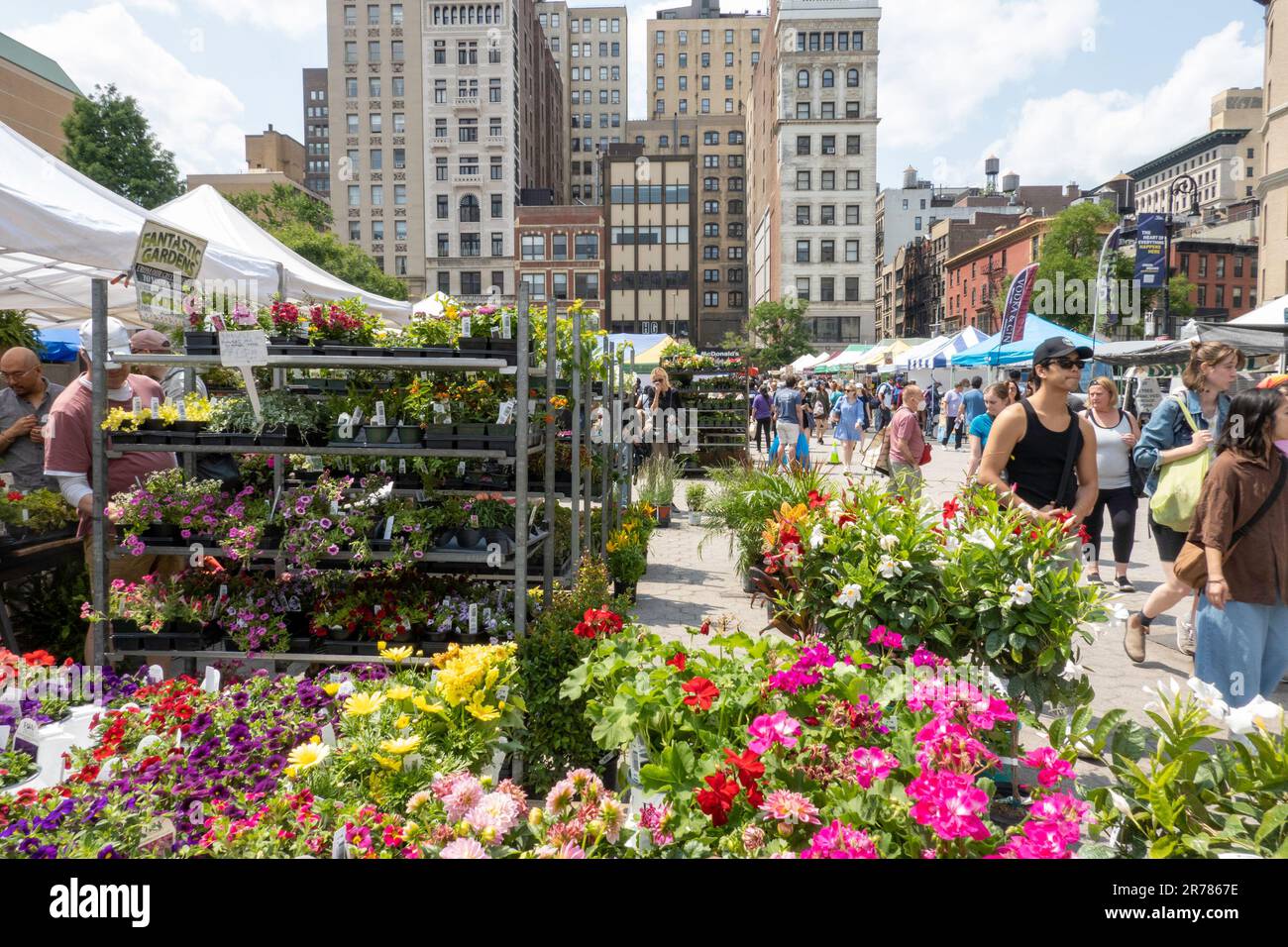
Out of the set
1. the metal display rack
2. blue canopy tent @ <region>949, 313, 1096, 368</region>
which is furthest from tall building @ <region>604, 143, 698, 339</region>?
the metal display rack

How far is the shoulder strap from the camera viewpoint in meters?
3.92

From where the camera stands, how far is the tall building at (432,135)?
2928 inches

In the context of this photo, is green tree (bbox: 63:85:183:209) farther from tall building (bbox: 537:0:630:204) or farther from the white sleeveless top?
tall building (bbox: 537:0:630:204)

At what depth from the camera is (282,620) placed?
201 inches

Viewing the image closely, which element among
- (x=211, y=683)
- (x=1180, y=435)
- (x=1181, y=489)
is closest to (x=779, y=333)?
(x=1180, y=435)

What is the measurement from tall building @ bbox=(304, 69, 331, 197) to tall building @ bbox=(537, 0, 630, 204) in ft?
178

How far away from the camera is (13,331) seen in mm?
6973

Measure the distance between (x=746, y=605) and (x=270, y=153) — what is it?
112986mm
